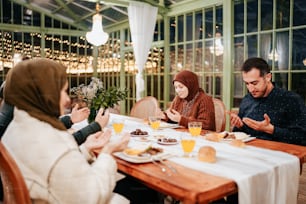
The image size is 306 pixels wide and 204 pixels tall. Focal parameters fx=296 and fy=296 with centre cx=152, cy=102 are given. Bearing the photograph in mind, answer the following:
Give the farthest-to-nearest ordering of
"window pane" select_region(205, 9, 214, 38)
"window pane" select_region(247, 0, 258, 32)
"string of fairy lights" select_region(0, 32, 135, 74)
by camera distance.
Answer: "string of fairy lights" select_region(0, 32, 135, 74) < "window pane" select_region(205, 9, 214, 38) < "window pane" select_region(247, 0, 258, 32)

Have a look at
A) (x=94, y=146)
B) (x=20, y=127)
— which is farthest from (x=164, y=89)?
(x=20, y=127)

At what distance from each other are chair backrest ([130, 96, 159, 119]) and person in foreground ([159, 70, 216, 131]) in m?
0.33

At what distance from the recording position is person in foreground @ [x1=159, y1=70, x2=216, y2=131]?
2.50 meters

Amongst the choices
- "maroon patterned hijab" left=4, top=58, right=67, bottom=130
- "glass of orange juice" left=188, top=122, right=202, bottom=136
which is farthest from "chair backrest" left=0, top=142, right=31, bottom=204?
"glass of orange juice" left=188, top=122, right=202, bottom=136

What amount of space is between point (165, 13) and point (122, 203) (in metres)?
4.11

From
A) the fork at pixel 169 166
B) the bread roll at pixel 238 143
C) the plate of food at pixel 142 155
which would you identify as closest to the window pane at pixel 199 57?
the bread roll at pixel 238 143

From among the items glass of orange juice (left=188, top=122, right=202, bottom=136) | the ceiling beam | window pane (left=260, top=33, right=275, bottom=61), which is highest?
the ceiling beam

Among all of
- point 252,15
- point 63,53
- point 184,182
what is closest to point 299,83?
point 252,15

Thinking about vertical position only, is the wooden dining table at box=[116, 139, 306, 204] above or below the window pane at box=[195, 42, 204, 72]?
below

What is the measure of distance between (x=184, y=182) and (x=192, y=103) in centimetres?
160

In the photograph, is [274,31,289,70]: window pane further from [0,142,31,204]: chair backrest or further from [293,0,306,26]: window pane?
[0,142,31,204]: chair backrest

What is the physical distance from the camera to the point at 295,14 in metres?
3.25

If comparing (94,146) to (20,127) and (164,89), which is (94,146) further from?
(164,89)

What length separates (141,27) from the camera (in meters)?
4.60
